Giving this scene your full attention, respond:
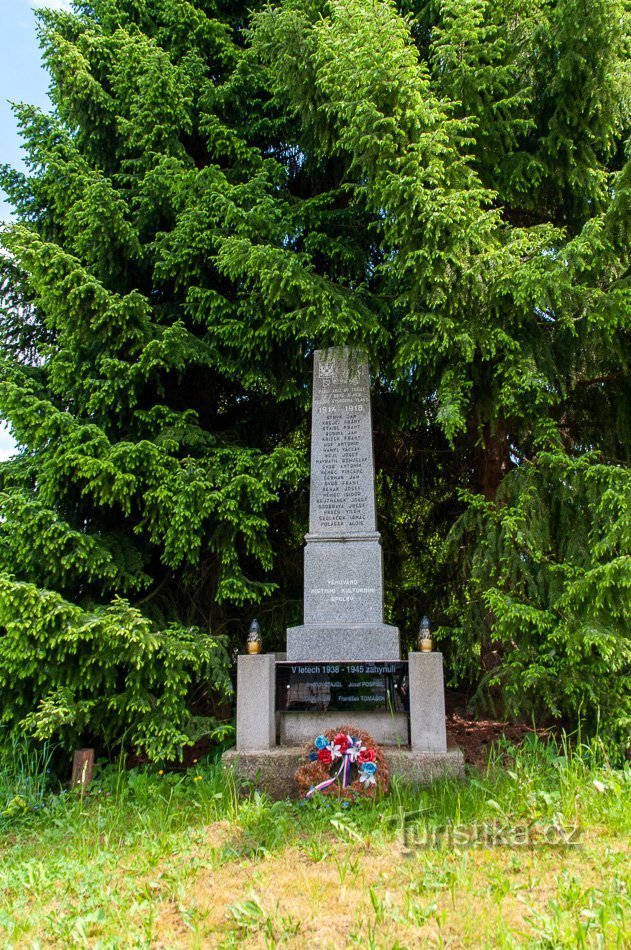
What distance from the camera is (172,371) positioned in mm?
6344

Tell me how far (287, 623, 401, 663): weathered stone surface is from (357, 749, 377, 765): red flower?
899 millimetres

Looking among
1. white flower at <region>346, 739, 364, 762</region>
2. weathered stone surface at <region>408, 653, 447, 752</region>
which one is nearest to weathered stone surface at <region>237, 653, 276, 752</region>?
white flower at <region>346, 739, 364, 762</region>

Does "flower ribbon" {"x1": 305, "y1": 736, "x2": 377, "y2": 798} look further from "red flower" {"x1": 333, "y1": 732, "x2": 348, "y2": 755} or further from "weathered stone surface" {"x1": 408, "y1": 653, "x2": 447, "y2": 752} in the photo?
"weathered stone surface" {"x1": 408, "y1": 653, "x2": 447, "y2": 752}

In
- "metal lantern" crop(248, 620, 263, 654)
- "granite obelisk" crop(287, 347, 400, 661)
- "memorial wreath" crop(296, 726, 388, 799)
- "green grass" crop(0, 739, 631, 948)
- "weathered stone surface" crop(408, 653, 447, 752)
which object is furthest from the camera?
"granite obelisk" crop(287, 347, 400, 661)

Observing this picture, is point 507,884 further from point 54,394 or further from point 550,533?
point 54,394

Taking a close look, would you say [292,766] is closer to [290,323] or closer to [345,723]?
[345,723]

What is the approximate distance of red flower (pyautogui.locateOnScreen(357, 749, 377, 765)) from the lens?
425 centimetres

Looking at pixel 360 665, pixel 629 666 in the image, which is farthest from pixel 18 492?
pixel 629 666

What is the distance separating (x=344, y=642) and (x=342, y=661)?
0.31 meters

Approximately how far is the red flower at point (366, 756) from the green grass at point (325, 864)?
0.77 ft

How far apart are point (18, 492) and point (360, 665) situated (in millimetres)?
2973

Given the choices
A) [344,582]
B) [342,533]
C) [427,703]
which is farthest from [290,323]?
[427,703]

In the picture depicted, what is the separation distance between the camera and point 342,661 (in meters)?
4.87

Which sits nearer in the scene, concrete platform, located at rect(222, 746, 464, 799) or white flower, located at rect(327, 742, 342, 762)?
white flower, located at rect(327, 742, 342, 762)
